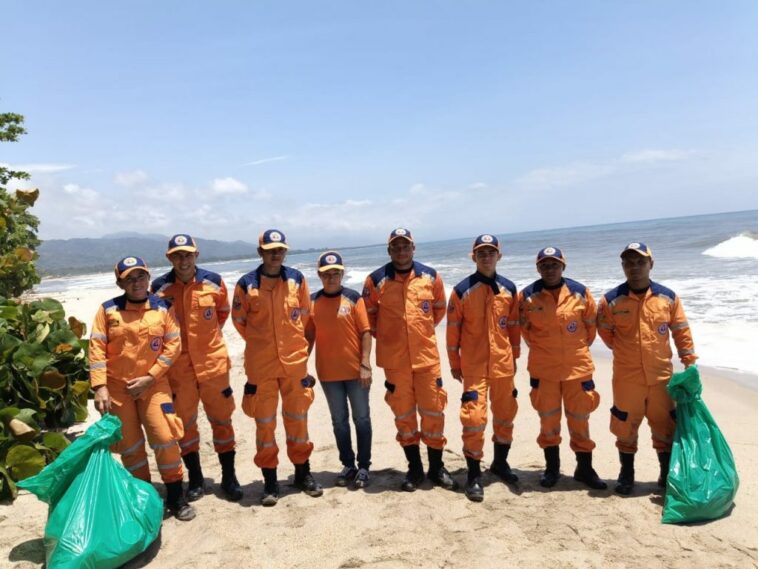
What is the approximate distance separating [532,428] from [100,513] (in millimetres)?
3986

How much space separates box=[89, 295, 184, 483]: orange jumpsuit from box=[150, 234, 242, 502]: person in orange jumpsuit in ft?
0.58

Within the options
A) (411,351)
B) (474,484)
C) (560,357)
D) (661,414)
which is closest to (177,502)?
(411,351)

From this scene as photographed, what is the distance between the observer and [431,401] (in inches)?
152

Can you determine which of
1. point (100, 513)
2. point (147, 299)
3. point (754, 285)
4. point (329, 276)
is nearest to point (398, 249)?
point (329, 276)

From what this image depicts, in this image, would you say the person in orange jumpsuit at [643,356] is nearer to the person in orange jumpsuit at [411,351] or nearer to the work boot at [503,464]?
the work boot at [503,464]

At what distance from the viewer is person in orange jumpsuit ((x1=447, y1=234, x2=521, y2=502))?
381cm

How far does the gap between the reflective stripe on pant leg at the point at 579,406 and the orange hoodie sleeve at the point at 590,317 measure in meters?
0.34

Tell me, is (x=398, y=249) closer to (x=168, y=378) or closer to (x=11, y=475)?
(x=168, y=378)

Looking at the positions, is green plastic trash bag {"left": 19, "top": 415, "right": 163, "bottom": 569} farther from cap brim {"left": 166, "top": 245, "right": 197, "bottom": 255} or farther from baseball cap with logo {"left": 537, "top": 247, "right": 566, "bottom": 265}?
baseball cap with logo {"left": 537, "top": 247, "right": 566, "bottom": 265}

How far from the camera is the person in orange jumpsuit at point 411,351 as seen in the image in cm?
386

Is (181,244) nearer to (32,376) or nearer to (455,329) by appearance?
(32,376)

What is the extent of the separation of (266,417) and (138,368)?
0.95 metres

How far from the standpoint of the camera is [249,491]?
4.01m

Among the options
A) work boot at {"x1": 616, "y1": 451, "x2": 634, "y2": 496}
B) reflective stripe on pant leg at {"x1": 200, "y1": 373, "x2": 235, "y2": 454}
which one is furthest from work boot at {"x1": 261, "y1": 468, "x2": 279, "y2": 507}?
work boot at {"x1": 616, "y1": 451, "x2": 634, "y2": 496}
